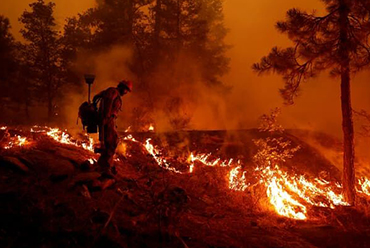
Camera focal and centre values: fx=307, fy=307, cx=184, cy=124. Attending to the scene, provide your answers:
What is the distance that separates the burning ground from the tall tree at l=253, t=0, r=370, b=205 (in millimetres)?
1763

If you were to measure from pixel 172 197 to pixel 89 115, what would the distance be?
258 centimetres

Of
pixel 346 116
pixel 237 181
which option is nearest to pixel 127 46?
pixel 237 181

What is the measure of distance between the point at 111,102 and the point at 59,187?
2086 millimetres

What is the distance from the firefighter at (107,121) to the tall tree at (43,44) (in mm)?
16560

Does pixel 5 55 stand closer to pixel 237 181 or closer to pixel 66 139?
pixel 66 139

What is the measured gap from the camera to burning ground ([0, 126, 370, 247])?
4426mm

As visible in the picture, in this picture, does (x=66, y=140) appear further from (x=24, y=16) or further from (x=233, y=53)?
(x=233, y=53)

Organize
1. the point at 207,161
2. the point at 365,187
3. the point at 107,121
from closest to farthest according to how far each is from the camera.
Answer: the point at 107,121
the point at 365,187
the point at 207,161

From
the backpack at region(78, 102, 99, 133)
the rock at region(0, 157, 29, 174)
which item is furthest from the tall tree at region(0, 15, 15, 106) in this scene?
the backpack at region(78, 102, 99, 133)

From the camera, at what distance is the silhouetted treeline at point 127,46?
1852 centimetres

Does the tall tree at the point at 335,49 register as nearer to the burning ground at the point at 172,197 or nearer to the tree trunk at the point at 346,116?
the tree trunk at the point at 346,116

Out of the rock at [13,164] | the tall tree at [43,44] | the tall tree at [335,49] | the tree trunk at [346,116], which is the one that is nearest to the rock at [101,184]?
the rock at [13,164]

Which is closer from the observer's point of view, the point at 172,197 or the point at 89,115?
the point at 172,197

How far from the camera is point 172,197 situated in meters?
5.89
